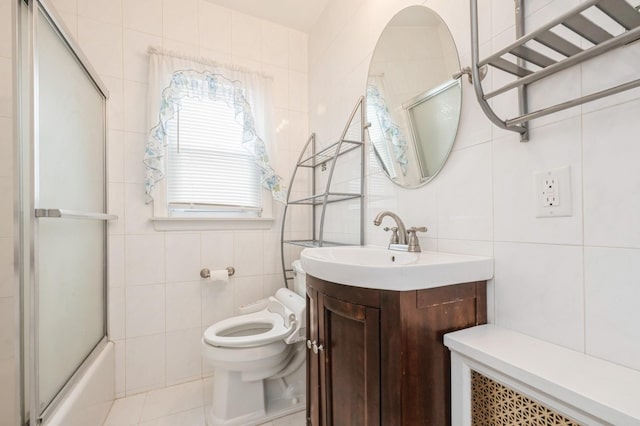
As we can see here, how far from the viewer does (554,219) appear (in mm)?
752

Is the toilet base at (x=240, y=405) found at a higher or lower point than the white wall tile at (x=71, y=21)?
lower

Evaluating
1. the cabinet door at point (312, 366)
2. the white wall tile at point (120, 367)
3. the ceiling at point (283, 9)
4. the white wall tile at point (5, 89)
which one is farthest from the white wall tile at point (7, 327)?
the ceiling at point (283, 9)

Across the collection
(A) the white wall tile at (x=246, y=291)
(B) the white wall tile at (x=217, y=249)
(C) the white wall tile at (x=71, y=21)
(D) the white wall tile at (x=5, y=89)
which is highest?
(C) the white wall tile at (x=71, y=21)

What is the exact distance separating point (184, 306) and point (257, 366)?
2.43ft

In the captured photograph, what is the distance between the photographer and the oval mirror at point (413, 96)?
1.08 m

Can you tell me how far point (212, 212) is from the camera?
1968mm

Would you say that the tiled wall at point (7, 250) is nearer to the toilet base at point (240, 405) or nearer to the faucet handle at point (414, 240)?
the toilet base at point (240, 405)

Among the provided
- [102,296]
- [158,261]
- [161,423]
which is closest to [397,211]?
[158,261]

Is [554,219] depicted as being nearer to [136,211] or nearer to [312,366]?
[312,366]

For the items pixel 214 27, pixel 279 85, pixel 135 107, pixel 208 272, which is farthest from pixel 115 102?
pixel 208 272

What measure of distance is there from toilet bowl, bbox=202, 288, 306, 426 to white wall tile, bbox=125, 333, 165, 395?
468 mm

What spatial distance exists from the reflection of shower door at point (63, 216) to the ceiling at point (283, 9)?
3.56 feet

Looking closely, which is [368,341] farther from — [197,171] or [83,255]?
[197,171]

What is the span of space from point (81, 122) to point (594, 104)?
6.56ft
